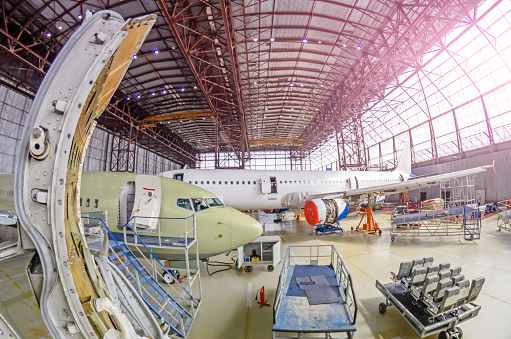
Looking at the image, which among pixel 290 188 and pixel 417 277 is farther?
pixel 290 188

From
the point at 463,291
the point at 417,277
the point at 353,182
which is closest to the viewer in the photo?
the point at 463,291

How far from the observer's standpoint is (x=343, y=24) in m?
18.7

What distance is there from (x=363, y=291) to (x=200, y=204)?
5.78 m

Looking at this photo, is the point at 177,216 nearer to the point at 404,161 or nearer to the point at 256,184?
the point at 256,184

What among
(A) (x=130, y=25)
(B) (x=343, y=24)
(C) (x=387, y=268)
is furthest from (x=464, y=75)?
(A) (x=130, y=25)

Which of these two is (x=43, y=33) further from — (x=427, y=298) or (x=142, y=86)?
(x=427, y=298)

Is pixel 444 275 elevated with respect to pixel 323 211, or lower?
lower

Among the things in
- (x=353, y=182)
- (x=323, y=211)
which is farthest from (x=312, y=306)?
(x=353, y=182)

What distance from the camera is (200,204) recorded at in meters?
8.13

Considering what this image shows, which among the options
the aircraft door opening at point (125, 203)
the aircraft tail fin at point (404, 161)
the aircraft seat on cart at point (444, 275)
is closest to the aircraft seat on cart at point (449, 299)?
the aircraft seat on cart at point (444, 275)

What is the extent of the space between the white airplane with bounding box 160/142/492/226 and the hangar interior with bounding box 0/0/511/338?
6.48 ft

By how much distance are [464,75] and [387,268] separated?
27.8 metres

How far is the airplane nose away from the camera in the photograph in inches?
311

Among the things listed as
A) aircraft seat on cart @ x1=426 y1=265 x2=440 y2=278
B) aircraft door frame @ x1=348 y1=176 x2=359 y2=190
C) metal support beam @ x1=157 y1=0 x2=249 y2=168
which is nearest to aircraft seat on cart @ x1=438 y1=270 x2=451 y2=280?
aircraft seat on cart @ x1=426 y1=265 x2=440 y2=278
